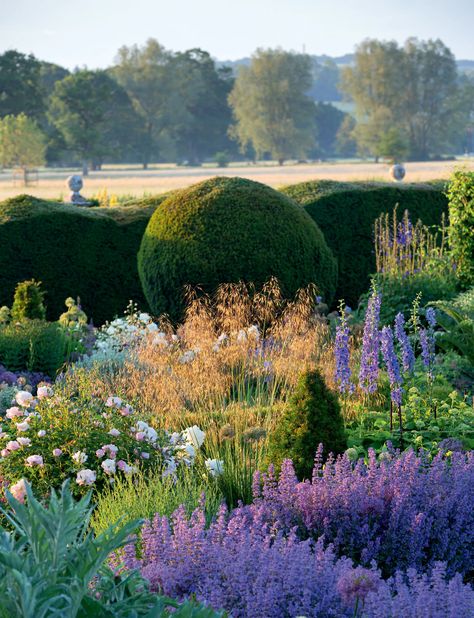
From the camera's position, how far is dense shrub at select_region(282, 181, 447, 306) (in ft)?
37.4

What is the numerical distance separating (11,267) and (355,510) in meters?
7.75

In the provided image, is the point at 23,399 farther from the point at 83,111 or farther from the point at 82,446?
the point at 83,111

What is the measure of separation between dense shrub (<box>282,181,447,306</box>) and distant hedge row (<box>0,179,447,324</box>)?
1 centimetres

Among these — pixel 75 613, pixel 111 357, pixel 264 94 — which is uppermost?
pixel 264 94

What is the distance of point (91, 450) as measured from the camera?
5.03m

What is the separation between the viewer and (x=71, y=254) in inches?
423

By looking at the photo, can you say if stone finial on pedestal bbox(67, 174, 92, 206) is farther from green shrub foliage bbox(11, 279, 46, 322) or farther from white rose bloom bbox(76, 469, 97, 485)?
white rose bloom bbox(76, 469, 97, 485)

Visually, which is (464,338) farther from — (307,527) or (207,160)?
(207,160)

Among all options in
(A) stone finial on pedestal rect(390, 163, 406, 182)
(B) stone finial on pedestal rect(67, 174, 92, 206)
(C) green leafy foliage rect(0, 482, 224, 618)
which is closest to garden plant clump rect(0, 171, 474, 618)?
(C) green leafy foliage rect(0, 482, 224, 618)

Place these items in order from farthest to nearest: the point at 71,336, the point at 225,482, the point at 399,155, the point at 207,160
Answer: the point at 207,160
the point at 399,155
the point at 71,336
the point at 225,482

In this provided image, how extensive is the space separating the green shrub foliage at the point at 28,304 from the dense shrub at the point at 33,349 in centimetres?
111

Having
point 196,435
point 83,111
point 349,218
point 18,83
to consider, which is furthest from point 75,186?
point 83,111

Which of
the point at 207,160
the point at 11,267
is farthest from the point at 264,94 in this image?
the point at 11,267

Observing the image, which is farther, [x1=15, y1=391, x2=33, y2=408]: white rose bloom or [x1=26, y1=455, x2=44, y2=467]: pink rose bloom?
[x1=15, y1=391, x2=33, y2=408]: white rose bloom
